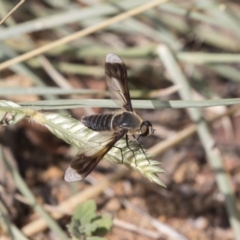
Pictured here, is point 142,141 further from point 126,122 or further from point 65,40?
point 126,122

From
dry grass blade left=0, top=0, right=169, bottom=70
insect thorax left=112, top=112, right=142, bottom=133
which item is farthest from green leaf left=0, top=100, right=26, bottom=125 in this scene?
dry grass blade left=0, top=0, right=169, bottom=70

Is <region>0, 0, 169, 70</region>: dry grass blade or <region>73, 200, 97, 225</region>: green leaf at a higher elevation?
<region>0, 0, 169, 70</region>: dry grass blade

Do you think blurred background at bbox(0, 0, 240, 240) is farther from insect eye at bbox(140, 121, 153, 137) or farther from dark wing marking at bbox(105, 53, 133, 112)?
insect eye at bbox(140, 121, 153, 137)

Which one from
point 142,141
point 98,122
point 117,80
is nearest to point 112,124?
point 98,122

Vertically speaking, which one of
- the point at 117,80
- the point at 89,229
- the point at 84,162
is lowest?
the point at 89,229

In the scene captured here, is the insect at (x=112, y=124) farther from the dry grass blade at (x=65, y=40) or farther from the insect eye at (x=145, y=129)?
the dry grass blade at (x=65, y=40)

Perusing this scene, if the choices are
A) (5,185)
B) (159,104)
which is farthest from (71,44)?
(159,104)
